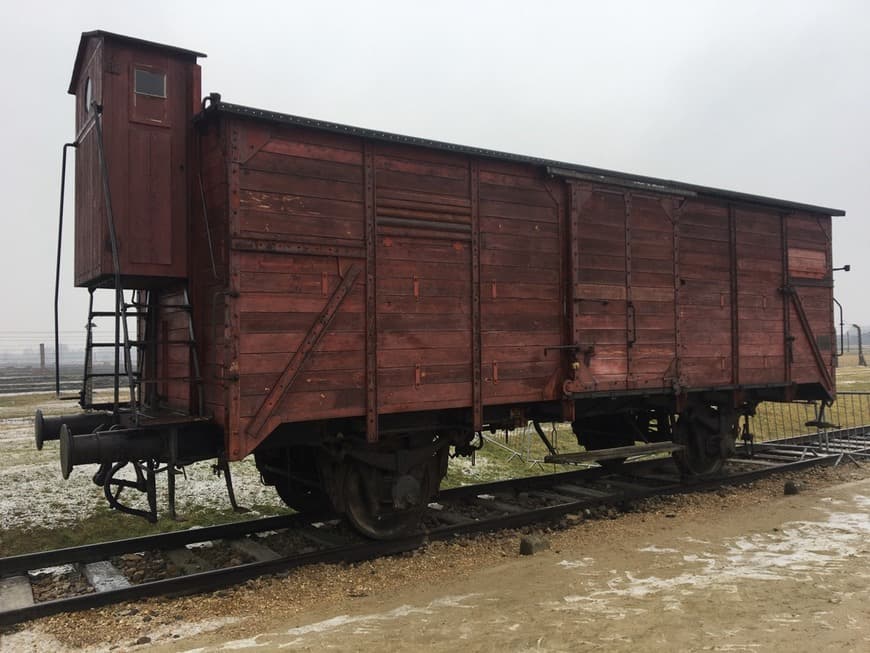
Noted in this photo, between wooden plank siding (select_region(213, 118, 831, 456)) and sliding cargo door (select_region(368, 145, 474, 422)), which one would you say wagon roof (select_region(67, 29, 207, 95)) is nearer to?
wooden plank siding (select_region(213, 118, 831, 456))

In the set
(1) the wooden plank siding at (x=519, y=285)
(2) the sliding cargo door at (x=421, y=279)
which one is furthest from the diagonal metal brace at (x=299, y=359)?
(1) the wooden plank siding at (x=519, y=285)

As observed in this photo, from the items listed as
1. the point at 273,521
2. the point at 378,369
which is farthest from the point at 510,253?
the point at 273,521

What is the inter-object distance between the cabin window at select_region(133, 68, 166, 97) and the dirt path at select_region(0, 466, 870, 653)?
172 inches

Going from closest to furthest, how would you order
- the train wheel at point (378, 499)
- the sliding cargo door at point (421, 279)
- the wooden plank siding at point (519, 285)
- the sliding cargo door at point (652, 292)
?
the sliding cargo door at point (421, 279) < the train wheel at point (378, 499) < the wooden plank siding at point (519, 285) < the sliding cargo door at point (652, 292)

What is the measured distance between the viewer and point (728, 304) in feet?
30.4

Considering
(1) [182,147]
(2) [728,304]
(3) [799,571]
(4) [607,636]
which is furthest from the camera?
(2) [728,304]

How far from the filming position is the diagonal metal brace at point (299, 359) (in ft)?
18.3

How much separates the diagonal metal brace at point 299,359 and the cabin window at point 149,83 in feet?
7.77

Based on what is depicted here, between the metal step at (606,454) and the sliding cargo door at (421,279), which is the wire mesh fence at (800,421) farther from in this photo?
the sliding cargo door at (421,279)

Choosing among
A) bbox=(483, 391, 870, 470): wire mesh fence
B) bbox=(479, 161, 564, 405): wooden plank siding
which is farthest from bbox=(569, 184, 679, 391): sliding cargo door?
bbox=(483, 391, 870, 470): wire mesh fence

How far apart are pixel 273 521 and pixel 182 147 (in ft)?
12.7

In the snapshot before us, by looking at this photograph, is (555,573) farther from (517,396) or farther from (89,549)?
(89,549)

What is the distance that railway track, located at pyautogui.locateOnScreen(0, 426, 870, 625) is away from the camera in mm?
5242

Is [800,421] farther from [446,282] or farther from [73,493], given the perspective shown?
[73,493]
